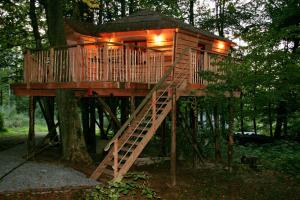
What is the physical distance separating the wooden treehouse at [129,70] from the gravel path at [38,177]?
31.7 inches

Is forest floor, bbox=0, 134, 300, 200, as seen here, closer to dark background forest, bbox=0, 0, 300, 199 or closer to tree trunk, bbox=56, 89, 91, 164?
tree trunk, bbox=56, 89, 91, 164

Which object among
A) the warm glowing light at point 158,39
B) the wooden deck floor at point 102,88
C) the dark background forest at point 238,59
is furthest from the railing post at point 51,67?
the warm glowing light at point 158,39

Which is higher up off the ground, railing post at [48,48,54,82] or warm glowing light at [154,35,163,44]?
warm glowing light at [154,35,163,44]

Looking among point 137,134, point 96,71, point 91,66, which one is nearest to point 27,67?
point 96,71

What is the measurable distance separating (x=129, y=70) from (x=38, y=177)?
475cm

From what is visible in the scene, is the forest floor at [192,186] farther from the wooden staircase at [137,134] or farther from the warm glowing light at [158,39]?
the warm glowing light at [158,39]

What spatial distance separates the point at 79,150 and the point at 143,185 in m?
4.54

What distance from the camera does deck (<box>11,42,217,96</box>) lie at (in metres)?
11.7

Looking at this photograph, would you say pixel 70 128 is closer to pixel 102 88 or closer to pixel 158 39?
pixel 102 88

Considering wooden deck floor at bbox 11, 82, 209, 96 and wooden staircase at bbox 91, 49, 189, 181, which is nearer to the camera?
wooden staircase at bbox 91, 49, 189, 181

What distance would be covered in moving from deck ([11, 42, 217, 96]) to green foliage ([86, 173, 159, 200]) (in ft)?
10.4

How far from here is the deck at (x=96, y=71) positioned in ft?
38.4

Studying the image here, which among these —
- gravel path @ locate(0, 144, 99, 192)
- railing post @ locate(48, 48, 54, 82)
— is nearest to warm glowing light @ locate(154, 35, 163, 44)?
railing post @ locate(48, 48, 54, 82)

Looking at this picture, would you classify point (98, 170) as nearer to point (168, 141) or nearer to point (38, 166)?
point (38, 166)
